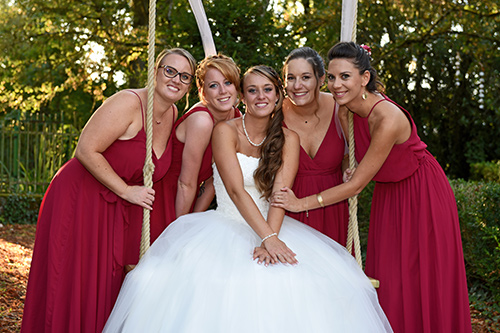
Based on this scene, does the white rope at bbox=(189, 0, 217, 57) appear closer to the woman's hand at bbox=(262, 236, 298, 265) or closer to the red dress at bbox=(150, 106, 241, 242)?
the red dress at bbox=(150, 106, 241, 242)

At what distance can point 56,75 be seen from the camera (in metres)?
11.2

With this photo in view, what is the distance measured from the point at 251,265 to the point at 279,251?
188mm

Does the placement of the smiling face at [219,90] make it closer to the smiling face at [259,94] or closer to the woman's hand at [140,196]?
the smiling face at [259,94]

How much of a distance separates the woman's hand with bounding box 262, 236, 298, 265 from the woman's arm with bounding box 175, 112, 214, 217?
27.2 inches

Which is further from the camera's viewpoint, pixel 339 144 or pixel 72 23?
pixel 72 23

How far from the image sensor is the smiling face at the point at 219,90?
356 cm

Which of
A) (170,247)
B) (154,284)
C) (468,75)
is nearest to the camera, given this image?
(154,284)

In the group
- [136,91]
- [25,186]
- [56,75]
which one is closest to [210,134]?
[136,91]

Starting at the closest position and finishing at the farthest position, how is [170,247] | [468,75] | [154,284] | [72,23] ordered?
[154,284] → [170,247] → [468,75] → [72,23]

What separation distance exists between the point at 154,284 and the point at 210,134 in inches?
41.5

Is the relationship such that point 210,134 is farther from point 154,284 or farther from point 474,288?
point 474,288

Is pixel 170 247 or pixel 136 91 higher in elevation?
pixel 136 91

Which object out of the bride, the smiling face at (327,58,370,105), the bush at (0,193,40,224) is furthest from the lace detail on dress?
the bush at (0,193,40,224)

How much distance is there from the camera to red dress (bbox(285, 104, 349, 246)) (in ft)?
11.8
